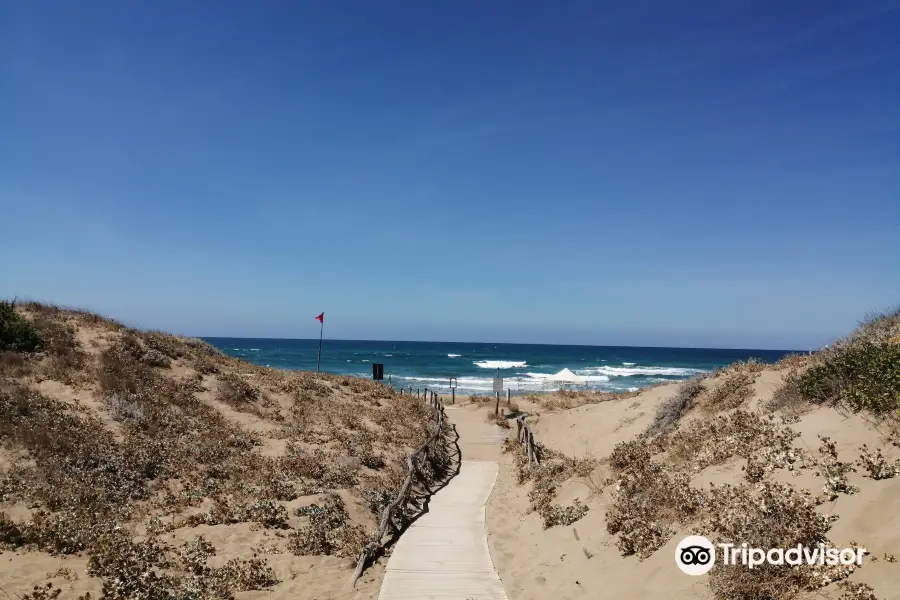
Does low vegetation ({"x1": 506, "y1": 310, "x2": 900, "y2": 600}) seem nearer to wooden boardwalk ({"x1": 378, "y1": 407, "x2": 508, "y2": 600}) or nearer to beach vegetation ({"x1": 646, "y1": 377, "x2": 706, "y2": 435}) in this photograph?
beach vegetation ({"x1": 646, "y1": 377, "x2": 706, "y2": 435})

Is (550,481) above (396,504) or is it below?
above

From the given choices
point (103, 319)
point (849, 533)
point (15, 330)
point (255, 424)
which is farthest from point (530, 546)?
point (103, 319)

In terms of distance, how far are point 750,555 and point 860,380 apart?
5344 mm

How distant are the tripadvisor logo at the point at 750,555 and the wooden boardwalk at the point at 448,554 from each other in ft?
9.64

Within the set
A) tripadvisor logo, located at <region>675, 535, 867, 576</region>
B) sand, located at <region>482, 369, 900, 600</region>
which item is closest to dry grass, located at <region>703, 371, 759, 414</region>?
sand, located at <region>482, 369, 900, 600</region>

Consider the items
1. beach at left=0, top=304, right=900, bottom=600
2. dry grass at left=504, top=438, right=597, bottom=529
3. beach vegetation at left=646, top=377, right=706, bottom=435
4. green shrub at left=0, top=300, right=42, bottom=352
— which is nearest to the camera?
beach at left=0, top=304, right=900, bottom=600

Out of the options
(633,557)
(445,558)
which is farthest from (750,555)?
(445,558)

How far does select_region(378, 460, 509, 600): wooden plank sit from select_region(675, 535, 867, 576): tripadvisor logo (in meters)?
2.95

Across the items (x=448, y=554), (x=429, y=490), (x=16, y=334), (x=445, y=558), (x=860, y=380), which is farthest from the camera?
(x=16, y=334)

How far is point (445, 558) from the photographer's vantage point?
10219 millimetres

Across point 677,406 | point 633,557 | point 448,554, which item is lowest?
point 448,554

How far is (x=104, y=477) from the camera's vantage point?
13414 millimetres

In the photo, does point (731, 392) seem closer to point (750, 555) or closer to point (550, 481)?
point (550, 481)

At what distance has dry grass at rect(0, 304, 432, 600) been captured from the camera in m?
9.82
